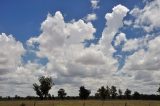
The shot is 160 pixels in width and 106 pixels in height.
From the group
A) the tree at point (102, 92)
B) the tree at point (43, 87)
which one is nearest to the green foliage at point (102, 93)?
the tree at point (102, 92)

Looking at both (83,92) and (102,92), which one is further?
(102,92)

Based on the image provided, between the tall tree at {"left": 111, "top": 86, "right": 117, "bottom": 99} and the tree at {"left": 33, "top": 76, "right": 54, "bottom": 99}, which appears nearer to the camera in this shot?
the tree at {"left": 33, "top": 76, "right": 54, "bottom": 99}

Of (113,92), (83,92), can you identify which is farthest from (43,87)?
(113,92)

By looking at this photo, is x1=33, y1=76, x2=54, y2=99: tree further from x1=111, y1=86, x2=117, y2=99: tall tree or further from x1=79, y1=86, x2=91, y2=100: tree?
x1=111, y1=86, x2=117, y2=99: tall tree

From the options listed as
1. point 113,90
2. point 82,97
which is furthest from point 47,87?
point 113,90

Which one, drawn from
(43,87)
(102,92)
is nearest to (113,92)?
(102,92)

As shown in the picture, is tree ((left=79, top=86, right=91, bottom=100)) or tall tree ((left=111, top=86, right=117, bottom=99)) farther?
tall tree ((left=111, top=86, right=117, bottom=99))

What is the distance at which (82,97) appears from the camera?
149625mm

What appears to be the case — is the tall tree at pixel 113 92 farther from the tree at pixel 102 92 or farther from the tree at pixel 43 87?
the tree at pixel 43 87

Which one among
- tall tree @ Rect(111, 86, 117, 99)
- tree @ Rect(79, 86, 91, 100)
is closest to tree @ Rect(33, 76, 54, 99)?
tree @ Rect(79, 86, 91, 100)

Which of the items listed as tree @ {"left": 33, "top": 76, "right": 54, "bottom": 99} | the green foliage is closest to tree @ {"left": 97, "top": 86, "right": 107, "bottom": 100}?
the green foliage

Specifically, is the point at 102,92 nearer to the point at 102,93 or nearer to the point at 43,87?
the point at 102,93

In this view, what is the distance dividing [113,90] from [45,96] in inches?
2846

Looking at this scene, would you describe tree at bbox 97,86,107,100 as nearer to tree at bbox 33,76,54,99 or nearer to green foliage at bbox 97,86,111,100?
green foliage at bbox 97,86,111,100
